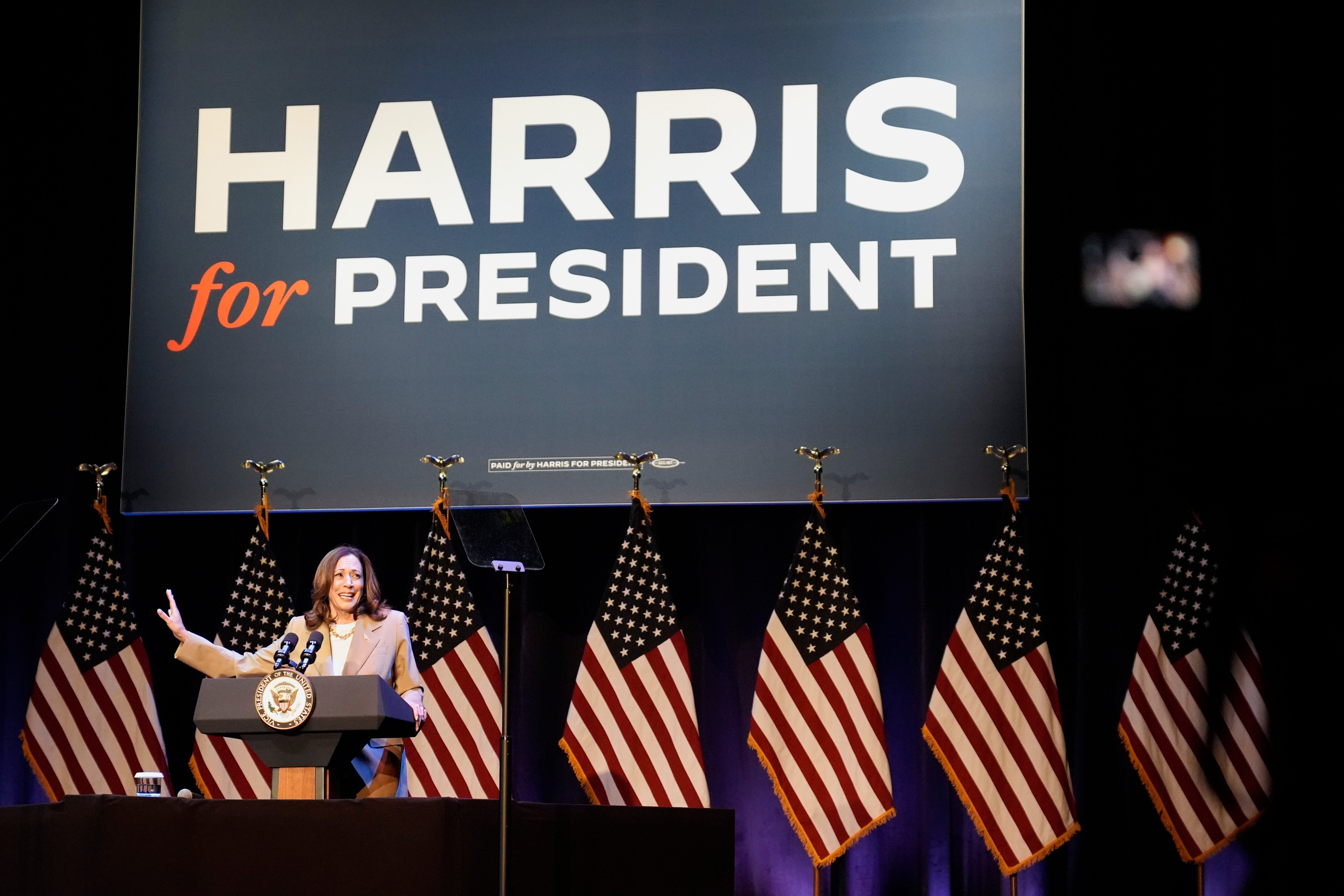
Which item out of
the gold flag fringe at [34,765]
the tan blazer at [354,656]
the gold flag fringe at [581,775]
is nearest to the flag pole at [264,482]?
the tan blazer at [354,656]

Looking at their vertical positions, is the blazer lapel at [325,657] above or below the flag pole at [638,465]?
below

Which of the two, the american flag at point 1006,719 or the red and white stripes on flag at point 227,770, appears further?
the red and white stripes on flag at point 227,770

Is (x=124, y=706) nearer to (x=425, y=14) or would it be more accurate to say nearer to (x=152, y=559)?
(x=152, y=559)

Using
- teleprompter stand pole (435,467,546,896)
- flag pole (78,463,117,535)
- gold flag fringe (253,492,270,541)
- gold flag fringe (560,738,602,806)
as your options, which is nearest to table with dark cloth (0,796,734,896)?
teleprompter stand pole (435,467,546,896)

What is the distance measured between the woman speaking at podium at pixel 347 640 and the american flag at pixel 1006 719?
2143mm

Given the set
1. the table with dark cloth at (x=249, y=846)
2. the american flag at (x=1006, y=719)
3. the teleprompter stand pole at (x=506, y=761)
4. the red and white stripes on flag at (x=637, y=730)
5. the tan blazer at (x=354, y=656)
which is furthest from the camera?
the red and white stripes on flag at (x=637, y=730)

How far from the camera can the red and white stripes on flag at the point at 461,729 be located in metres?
5.84

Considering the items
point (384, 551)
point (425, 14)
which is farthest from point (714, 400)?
point (425, 14)

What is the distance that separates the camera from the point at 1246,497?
20.4 feet

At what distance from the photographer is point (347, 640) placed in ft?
16.2

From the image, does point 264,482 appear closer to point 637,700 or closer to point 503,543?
point 637,700

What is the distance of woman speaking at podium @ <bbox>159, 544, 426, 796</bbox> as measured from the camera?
4820mm

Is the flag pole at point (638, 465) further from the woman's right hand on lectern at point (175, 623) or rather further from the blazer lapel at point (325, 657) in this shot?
the woman's right hand on lectern at point (175, 623)

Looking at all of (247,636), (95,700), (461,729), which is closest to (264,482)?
(247,636)
